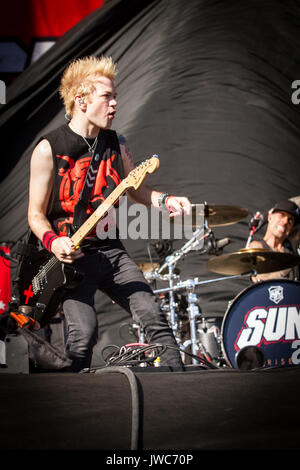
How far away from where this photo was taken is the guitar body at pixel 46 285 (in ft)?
7.70

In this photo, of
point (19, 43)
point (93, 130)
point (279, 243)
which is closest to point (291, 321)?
point (279, 243)

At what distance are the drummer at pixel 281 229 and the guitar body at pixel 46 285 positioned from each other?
242 cm

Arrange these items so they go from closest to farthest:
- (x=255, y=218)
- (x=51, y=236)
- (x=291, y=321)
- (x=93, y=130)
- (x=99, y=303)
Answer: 1. (x=51, y=236)
2. (x=93, y=130)
3. (x=291, y=321)
4. (x=255, y=218)
5. (x=99, y=303)

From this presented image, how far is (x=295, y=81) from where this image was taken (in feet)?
18.3

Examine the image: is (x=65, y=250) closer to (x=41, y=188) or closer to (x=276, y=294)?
(x=41, y=188)

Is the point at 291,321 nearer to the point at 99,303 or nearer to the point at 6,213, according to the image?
the point at 99,303

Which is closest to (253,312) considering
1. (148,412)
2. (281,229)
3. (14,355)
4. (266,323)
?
(266,323)

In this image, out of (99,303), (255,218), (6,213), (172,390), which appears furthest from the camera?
(99,303)

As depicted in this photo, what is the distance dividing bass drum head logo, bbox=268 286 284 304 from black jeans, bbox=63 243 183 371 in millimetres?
1199

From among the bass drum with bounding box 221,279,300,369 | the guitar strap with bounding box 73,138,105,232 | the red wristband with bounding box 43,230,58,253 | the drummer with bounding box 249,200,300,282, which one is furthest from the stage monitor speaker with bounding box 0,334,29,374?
the drummer with bounding box 249,200,300,282

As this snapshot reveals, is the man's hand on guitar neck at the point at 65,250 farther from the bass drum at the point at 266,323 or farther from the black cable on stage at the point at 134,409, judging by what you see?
the bass drum at the point at 266,323

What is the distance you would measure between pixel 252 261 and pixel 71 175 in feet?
5.94
